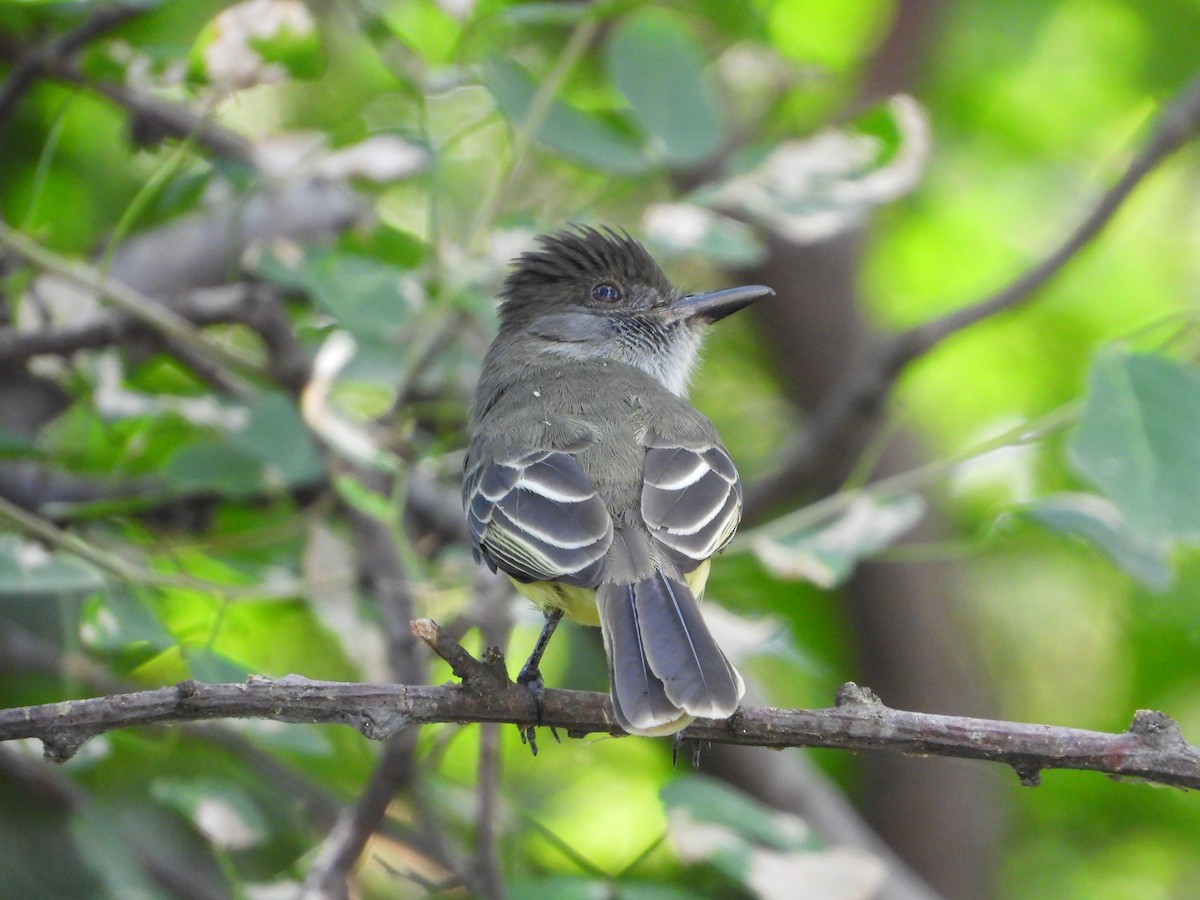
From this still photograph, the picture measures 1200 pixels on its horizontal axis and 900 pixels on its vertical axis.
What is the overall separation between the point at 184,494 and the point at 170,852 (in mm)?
1059

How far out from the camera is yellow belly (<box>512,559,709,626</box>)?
2875 mm

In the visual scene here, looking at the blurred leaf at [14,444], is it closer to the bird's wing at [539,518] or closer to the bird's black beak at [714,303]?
the bird's wing at [539,518]

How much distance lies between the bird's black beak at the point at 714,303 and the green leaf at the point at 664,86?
0.42 m

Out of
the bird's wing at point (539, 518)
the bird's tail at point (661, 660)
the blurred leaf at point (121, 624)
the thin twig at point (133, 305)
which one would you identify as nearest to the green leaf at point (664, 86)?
the bird's wing at point (539, 518)

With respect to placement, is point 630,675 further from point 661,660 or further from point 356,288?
point 356,288

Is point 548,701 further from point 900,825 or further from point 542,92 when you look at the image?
point 900,825

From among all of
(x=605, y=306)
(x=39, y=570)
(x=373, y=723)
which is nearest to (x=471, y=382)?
(x=605, y=306)

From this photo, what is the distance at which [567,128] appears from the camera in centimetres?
386

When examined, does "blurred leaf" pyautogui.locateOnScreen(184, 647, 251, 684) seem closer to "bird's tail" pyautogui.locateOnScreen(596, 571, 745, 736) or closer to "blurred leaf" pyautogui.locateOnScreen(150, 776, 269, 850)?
"blurred leaf" pyautogui.locateOnScreen(150, 776, 269, 850)

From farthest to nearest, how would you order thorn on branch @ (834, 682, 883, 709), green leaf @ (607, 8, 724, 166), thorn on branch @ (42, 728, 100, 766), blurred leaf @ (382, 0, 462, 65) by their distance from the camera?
blurred leaf @ (382, 0, 462, 65) → green leaf @ (607, 8, 724, 166) → thorn on branch @ (834, 682, 883, 709) → thorn on branch @ (42, 728, 100, 766)

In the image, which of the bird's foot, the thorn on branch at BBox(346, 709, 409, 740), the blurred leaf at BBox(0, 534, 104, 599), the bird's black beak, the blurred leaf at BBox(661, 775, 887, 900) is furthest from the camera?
the bird's black beak

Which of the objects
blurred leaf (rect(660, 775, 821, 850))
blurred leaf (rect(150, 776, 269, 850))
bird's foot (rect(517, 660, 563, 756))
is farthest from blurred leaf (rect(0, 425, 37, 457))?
blurred leaf (rect(660, 775, 821, 850))

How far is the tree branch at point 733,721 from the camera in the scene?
6.79ft

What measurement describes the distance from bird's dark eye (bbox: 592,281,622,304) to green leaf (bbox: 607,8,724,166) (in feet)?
1.71
